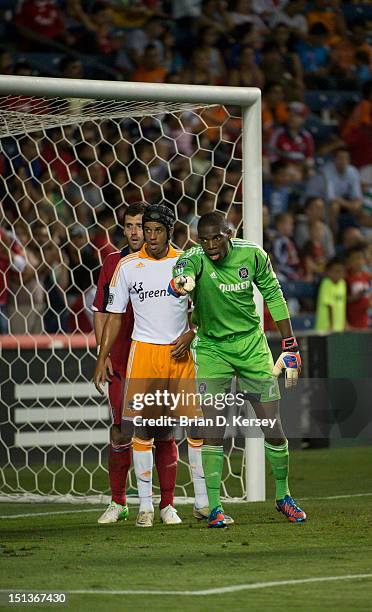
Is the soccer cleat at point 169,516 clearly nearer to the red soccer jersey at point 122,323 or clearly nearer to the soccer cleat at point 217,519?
the soccer cleat at point 217,519

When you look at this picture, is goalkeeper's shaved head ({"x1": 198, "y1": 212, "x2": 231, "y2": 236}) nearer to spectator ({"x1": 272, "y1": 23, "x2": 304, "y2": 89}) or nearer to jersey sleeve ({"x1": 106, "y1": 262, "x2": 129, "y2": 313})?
jersey sleeve ({"x1": 106, "y1": 262, "x2": 129, "y2": 313})

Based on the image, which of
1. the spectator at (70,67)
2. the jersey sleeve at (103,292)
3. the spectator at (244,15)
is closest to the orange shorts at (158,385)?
the jersey sleeve at (103,292)

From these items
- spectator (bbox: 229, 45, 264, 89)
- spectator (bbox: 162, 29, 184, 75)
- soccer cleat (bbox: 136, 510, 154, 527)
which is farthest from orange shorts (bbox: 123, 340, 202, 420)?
spectator (bbox: 229, 45, 264, 89)

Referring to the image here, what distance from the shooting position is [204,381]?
775 centimetres

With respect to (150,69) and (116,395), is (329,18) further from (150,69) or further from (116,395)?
(116,395)

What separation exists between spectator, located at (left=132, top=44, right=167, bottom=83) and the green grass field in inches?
311

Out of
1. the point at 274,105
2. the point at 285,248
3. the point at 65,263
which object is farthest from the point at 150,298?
the point at 274,105

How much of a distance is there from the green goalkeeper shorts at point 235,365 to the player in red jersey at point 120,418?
57 cm

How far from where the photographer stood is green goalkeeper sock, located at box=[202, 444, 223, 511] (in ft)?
25.1

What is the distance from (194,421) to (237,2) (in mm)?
11219

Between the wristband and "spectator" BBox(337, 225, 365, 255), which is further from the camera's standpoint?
"spectator" BBox(337, 225, 365, 255)

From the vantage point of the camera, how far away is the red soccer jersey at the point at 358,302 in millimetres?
15164

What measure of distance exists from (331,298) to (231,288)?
284 inches

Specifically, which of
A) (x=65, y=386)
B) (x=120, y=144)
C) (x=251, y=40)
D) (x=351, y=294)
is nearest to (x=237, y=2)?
(x=251, y=40)
